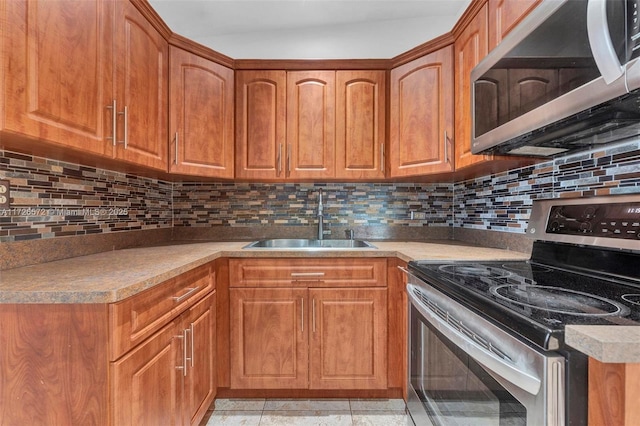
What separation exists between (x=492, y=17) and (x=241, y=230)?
1.91 meters

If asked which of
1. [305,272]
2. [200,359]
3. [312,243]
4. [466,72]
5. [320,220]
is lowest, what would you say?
[200,359]

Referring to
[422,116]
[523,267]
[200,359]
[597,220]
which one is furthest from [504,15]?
[200,359]

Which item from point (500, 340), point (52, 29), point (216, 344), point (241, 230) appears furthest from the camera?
point (241, 230)

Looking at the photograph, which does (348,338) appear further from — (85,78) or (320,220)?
(85,78)

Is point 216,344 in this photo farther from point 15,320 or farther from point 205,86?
point 205,86

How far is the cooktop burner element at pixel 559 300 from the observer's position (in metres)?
0.68

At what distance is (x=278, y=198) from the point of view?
2299 millimetres

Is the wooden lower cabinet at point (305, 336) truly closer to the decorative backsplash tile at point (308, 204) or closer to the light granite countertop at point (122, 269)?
the light granite countertop at point (122, 269)

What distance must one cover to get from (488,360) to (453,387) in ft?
0.96

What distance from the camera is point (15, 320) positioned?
85 cm

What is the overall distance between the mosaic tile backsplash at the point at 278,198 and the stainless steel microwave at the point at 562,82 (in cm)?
15

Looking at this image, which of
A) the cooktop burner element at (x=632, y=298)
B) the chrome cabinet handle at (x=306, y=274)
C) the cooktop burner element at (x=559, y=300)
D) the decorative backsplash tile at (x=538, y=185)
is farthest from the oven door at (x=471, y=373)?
the decorative backsplash tile at (x=538, y=185)

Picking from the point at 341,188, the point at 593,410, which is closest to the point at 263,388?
the point at 341,188

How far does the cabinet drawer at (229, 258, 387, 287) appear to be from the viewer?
1696 millimetres
